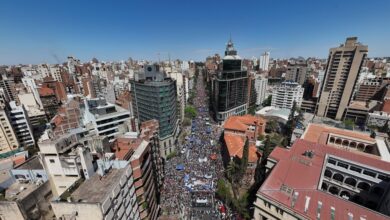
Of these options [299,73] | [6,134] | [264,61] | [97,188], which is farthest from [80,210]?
[264,61]

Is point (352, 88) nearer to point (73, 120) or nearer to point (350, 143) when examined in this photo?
point (350, 143)

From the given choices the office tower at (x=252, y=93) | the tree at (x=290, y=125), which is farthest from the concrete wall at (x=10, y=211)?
the office tower at (x=252, y=93)

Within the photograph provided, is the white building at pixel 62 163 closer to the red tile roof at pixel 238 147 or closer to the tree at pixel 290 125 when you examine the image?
the red tile roof at pixel 238 147

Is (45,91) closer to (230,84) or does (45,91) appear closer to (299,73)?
(230,84)

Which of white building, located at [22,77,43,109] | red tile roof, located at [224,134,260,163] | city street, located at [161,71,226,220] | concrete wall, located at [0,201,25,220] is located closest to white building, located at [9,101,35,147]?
white building, located at [22,77,43,109]

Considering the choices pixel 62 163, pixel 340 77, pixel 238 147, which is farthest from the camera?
pixel 340 77

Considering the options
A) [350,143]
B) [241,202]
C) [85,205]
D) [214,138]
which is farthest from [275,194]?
[214,138]
